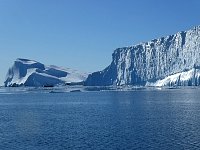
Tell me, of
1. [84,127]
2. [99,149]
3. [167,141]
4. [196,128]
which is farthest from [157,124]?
[99,149]

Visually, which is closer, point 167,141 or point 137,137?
point 167,141

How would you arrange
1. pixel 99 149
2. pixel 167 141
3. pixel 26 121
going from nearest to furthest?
pixel 99 149 < pixel 167 141 < pixel 26 121

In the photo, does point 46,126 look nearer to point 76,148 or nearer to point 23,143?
point 23,143

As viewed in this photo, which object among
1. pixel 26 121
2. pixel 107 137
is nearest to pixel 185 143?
pixel 107 137

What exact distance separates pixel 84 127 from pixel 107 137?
888 cm

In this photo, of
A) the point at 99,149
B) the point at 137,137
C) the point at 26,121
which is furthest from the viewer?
the point at 26,121

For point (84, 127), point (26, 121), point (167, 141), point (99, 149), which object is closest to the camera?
point (99, 149)

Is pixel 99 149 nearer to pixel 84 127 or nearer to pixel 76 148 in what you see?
pixel 76 148

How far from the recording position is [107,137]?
4169cm

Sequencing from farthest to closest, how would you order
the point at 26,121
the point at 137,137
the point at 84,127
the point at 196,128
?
the point at 26,121 < the point at 84,127 < the point at 196,128 < the point at 137,137

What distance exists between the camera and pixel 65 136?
43.2 m

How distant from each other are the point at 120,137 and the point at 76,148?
6737 mm

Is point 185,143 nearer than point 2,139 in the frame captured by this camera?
Yes

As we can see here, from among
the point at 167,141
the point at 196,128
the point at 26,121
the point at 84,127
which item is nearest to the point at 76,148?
the point at 167,141
